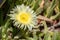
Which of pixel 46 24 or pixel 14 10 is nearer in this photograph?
pixel 14 10

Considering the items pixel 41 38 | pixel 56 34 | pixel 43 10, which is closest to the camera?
pixel 56 34

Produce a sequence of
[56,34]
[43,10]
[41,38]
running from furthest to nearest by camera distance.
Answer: [43,10]
[41,38]
[56,34]

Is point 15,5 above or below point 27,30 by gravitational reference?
above

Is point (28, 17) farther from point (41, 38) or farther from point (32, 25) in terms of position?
point (41, 38)

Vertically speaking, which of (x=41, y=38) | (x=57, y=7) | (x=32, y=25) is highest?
(x=57, y=7)

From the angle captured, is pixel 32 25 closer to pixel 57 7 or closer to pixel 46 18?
pixel 46 18

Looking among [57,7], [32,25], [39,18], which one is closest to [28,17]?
[32,25]
